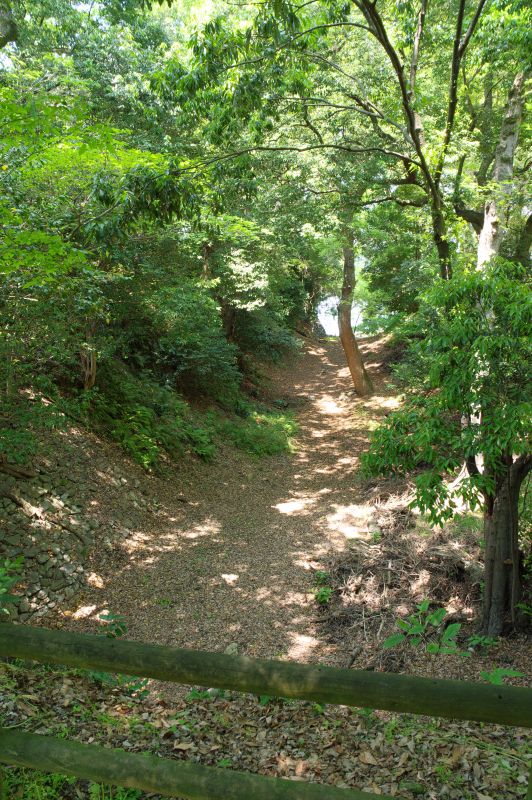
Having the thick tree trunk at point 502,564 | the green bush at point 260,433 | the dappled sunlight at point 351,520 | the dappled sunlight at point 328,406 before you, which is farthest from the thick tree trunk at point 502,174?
the dappled sunlight at point 328,406

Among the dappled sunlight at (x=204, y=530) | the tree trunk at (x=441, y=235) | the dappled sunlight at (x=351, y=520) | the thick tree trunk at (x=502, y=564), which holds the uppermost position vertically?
the tree trunk at (x=441, y=235)

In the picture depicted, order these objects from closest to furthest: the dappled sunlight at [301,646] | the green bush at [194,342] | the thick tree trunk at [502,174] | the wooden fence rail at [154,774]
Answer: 1. the wooden fence rail at [154,774]
2. the dappled sunlight at [301,646]
3. the thick tree trunk at [502,174]
4. the green bush at [194,342]

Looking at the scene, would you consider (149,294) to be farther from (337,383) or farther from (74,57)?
(337,383)

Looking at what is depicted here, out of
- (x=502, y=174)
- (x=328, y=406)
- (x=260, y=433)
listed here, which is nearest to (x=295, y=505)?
(x=260, y=433)

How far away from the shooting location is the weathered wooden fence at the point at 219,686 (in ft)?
5.48

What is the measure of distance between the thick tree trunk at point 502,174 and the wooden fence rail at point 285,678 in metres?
8.02

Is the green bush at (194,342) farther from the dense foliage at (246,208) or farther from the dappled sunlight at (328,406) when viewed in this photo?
the dappled sunlight at (328,406)

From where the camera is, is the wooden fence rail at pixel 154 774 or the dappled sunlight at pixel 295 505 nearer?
the wooden fence rail at pixel 154 774

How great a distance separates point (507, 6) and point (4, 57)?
35.4 ft

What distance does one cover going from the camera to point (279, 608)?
6906 millimetres

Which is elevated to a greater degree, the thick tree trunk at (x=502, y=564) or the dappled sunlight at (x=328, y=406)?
the dappled sunlight at (x=328, y=406)

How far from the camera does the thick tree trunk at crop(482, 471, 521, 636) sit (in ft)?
18.0

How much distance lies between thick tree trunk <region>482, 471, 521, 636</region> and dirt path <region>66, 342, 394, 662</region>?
184cm

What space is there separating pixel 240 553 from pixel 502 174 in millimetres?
8218
